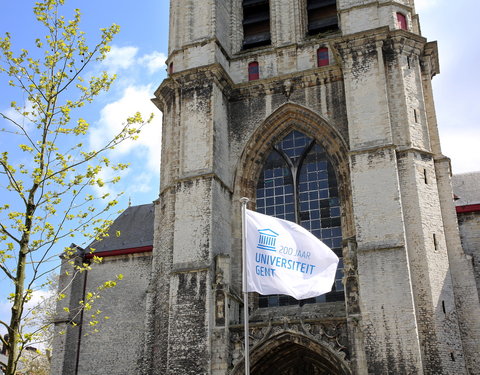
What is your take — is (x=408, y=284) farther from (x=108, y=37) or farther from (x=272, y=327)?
(x=108, y=37)

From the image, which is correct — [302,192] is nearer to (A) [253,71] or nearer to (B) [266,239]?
(A) [253,71]

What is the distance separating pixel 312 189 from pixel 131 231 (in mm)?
7307

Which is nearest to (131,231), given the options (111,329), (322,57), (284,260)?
(111,329)

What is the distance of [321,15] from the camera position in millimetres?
18844

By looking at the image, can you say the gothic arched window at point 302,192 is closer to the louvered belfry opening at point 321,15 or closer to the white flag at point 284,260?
the louvered belfry opening at point 321,15

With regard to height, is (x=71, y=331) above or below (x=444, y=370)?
above

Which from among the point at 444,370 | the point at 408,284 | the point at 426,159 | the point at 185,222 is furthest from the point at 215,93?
the point at 444,370

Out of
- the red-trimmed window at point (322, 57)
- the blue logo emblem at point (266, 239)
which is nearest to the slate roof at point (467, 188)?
the red-trimmed window at point (322, 57)

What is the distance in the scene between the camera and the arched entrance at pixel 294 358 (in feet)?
44.0

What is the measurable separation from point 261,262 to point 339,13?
10.1m

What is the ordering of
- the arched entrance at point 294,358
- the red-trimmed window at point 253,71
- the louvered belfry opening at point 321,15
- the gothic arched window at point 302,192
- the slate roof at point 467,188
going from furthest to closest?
the louvered belfry opening at point 321,15 < the red-trimmed window at point 253,71 < the slate roof at point 467,188 < the gothic arched window at point 302,192 < the arched entrance at point 294,358

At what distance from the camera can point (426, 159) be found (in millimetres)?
15016

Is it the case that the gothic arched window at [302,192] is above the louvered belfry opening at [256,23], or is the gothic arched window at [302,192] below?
below

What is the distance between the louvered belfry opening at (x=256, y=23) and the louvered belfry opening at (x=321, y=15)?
4.61 ft
